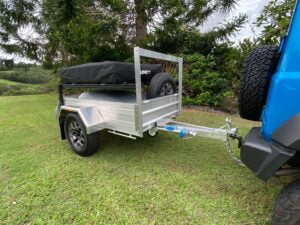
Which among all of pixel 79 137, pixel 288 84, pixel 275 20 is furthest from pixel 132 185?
pixel 275 20

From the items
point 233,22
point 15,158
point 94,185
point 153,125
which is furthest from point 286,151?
point 233,22

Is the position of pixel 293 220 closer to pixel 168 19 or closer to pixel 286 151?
pixel 286 151

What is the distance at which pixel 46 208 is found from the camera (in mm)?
1870

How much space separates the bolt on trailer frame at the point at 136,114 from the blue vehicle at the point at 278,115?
522mm

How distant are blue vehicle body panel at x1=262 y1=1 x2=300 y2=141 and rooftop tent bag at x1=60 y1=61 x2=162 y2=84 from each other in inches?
69.7

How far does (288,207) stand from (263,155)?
1.29ft

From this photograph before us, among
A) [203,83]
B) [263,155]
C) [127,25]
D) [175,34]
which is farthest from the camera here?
[127,25]

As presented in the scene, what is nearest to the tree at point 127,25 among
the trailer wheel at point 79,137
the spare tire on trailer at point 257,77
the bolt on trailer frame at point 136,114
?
the bolt on trailer frame at point 136,114

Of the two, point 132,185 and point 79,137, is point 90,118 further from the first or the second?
point 132,185

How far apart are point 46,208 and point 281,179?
279 cm

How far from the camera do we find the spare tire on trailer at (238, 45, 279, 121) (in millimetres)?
1550

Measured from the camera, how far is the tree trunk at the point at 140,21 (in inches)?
262

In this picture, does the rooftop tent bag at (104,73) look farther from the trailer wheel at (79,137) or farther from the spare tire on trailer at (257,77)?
the spare tire on trailer at (257,77)

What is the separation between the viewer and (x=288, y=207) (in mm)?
1303
